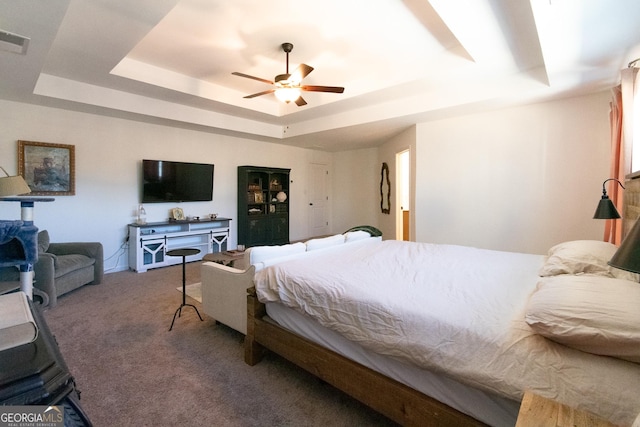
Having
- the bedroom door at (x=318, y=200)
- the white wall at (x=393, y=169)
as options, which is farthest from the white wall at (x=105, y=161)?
the white wall at (x=393, y=169)

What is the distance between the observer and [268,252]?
2279 mm

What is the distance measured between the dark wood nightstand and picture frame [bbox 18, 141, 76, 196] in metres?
5.35

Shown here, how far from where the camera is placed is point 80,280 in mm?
3631

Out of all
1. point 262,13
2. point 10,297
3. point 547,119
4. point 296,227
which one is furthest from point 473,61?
point 296,227

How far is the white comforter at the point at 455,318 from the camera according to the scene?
1000 millimetres

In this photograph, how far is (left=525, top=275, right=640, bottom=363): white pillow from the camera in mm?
986

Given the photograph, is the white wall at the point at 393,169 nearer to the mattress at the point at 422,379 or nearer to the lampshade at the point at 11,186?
the mattress at the point at 422,379

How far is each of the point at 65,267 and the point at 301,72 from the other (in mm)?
3420

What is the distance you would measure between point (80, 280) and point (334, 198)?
580 centimetres

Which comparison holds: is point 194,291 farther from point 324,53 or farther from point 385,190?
point 385,190

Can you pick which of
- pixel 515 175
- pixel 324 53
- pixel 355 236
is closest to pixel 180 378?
pixel 355 236

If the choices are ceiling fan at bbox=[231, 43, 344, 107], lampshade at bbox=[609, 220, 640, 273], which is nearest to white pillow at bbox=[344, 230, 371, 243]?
ceiling fan at bbox=[231, 43, 344, 107]

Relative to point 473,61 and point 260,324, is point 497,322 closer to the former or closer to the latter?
point 260,324

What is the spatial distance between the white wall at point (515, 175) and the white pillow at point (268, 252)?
2989mm
